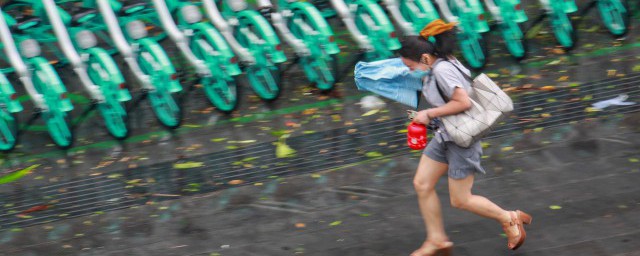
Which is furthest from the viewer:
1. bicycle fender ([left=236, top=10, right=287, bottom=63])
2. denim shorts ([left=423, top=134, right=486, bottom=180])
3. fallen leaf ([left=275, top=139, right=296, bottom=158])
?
bicycle fender ([left=236, top=10, right=287, bottom=63])

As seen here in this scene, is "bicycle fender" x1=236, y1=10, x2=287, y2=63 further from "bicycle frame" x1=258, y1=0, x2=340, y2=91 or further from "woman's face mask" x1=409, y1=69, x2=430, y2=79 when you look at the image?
"woman's face mask" x1=409, y1=69, x2=430, y2=79

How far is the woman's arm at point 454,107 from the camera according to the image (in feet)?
20.4

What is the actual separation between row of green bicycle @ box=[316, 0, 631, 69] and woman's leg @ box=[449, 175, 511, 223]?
3823mm

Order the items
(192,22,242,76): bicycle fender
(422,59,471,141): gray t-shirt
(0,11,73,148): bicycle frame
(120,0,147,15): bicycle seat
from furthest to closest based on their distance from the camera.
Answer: (120,0,147,15): bicycle seat, (192,22,242,76): bicycle fender, (0,11,73,148): bicycle frame, (422,59,471,141): gray t-shirt

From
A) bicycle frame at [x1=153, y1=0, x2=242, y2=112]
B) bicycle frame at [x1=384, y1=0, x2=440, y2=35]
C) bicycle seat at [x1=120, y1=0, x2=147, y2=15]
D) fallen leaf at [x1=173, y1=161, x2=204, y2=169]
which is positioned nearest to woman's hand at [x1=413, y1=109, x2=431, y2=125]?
fallen leaf at [x1=173, y1=161, x2=204, y2=169]

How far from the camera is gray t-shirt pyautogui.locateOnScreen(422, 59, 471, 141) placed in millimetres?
6203

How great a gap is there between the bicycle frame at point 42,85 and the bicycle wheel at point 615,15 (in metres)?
5.56

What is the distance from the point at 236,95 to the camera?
10.1 m

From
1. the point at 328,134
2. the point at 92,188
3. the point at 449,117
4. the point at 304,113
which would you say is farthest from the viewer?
the point at 304,113

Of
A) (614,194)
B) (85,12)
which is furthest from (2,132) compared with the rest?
(614,194)

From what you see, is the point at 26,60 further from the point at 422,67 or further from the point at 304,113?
the point at 422,67

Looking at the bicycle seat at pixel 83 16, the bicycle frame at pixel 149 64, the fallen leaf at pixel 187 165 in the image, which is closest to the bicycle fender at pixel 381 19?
the bicycle frame at pixel 149 64

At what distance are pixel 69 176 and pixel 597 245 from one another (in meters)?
4.75

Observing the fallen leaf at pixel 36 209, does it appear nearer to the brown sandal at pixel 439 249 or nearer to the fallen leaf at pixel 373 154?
the fallen leaf at pixel 373 154
